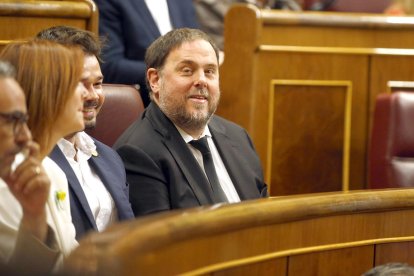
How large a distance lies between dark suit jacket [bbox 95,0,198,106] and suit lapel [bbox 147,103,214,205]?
358 mm

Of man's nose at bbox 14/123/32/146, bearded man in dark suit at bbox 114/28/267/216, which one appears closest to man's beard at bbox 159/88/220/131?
bearded man in dark suit at bbox 114/28/267/216

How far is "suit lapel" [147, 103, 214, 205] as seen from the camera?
134 cm

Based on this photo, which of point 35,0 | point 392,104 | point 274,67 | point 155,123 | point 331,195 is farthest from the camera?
point 274,67

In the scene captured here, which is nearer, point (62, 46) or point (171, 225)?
point (171, 225)

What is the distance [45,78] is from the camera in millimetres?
981

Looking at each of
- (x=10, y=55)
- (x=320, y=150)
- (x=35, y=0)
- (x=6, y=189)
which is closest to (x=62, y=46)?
(x=10, y=55)

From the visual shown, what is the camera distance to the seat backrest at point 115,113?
1.48 metres

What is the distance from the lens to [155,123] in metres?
1.40

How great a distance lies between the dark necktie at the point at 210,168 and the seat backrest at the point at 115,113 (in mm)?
143

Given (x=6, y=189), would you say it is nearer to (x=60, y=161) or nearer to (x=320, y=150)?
(x=60, y=161)

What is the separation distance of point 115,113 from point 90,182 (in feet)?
0.93

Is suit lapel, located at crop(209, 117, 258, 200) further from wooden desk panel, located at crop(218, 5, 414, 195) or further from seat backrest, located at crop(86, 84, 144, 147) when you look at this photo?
wooden desk panel, located at crop(218, 5, 414, 195)

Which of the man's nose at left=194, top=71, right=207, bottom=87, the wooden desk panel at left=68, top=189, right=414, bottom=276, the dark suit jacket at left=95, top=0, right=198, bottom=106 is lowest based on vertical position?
the wooden desk panel at left=68, top=189, right=414, bottom=276

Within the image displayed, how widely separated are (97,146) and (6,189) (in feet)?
1.20
